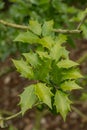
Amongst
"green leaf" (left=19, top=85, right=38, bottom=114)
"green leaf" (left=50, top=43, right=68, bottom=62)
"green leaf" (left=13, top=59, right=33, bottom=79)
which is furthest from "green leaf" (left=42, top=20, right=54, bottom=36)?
"green leaf" (left=19, top=85, right=38, bottom=114)

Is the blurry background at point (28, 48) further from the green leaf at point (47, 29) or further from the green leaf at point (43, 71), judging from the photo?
the green leaf at point (43, 71)

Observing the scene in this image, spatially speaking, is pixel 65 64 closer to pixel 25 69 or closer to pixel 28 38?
pixel 25 69

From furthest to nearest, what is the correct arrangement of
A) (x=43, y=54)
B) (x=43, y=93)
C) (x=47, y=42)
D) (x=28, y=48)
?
1. (x=28, y=48)
2. (x=47, y=42)
3. (x=43, y=54)
4. (x=43, y=93)

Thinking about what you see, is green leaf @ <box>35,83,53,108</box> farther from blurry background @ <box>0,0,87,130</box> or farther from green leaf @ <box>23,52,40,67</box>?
blurry background @ <box>0,0,87,130</box>

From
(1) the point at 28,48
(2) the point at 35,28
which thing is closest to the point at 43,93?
(2) the point at 35,28

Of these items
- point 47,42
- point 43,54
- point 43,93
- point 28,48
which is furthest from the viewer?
point 28,48

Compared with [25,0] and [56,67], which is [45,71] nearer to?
[56,67]

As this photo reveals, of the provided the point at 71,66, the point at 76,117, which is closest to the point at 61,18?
the point at 71,66
